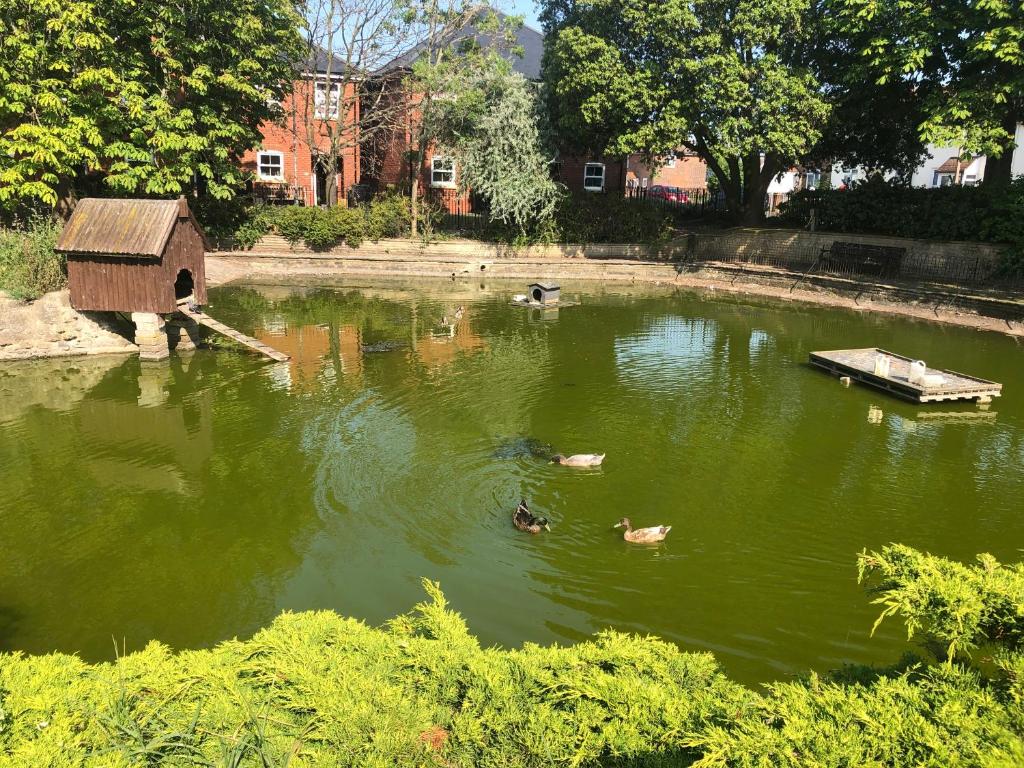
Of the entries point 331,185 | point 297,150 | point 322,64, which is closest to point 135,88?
point 331,185

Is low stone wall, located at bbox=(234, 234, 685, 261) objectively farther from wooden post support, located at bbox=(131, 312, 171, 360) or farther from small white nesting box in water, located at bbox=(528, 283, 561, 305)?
wooden post support, located at bbox=(131, 312, 171, 360)

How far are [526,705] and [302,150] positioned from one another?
3670cm

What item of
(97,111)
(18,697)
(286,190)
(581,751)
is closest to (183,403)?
(18,697)

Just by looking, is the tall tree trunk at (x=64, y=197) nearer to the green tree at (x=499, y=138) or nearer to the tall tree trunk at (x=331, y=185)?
the tall tree trunk at (x=331, y=185)

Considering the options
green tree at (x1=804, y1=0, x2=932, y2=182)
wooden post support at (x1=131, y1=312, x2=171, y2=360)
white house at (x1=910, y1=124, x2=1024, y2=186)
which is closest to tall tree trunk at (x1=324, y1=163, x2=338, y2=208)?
wooden post support at (x1=131, y1=312, x2=171, y2=360)

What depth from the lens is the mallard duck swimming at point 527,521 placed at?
984 cm

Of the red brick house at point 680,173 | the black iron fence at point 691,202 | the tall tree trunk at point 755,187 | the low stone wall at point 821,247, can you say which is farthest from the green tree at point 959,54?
the red brick house at point 680,173

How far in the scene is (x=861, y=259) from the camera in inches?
1146

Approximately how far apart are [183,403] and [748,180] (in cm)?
2895

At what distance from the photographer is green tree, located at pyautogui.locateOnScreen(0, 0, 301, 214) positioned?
23188 mm

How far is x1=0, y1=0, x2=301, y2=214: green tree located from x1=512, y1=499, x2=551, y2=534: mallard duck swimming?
71.6 ft

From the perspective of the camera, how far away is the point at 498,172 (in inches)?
1315

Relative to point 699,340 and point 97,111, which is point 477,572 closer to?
point 699,340

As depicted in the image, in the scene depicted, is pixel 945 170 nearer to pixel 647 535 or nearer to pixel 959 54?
pixel 959 54
